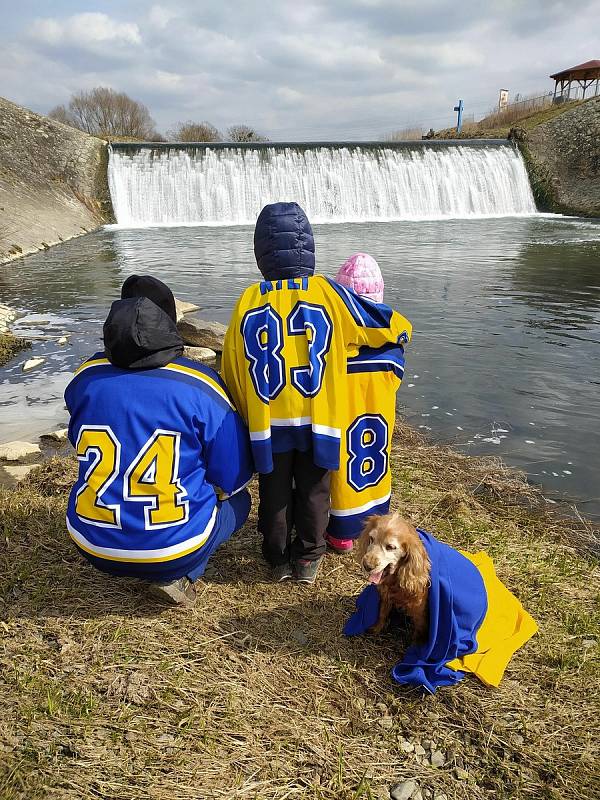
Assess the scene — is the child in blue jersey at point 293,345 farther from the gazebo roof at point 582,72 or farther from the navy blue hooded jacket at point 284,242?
the gazebo roof at point 582,72

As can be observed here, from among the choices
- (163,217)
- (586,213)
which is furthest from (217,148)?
(586,213)

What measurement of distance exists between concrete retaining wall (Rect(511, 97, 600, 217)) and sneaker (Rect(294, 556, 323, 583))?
2791cm

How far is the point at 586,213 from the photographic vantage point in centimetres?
2603

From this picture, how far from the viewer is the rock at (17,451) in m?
4.86

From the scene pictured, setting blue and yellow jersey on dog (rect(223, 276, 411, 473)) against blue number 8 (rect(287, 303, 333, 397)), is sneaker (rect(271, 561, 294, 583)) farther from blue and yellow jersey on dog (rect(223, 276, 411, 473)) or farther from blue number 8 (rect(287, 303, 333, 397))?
blue number 8 (rect(287, 303, 333, 397))

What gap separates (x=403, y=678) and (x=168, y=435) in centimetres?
150

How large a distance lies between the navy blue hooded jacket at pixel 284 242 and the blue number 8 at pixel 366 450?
0.90m

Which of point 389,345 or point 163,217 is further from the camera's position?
point 163,217

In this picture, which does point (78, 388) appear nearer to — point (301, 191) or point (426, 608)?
point (426, 608)

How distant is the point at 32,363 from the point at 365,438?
6181mm

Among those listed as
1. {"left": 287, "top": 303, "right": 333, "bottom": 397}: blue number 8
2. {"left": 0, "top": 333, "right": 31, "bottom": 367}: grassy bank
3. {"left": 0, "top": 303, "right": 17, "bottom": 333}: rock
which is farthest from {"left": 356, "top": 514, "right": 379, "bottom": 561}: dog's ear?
{"left": 0, "top": 303, "right": 17, "bottom": 333}: rock

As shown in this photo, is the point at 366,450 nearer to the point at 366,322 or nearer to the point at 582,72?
the point at 366,322

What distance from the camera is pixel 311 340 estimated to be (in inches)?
107

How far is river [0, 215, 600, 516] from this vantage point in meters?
5.64
